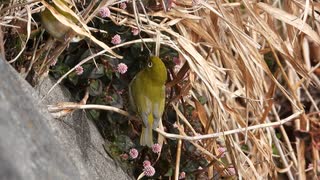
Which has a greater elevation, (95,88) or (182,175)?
(95,88)

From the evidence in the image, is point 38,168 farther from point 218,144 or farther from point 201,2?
point 218,144

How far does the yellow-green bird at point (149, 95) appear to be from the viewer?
7.40 ft

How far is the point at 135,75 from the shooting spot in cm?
244

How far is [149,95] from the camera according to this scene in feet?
7.43

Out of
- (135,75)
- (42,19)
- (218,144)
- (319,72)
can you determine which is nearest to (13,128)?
(42,19)

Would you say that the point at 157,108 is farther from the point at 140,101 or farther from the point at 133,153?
the point at 133,153

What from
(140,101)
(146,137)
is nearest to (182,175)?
(146,137)

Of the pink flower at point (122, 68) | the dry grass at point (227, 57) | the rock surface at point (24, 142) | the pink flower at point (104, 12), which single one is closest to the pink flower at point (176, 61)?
the dry grass at point (227, 57)

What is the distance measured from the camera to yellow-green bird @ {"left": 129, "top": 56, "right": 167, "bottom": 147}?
226cm

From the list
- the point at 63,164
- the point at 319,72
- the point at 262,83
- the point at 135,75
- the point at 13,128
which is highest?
the point at 13,128

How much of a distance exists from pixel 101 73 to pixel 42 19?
13.5 inches

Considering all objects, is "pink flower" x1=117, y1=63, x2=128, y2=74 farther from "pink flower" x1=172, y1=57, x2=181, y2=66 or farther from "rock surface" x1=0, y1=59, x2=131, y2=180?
"rock surface" x1=0, y1=59, x2=131, y2=180

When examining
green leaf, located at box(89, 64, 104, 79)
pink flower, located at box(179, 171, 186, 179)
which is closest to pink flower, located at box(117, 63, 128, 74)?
green leaf, located at box(89, 64, 104, 79)

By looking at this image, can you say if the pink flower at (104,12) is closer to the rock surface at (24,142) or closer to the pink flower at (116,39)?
the pink flower at (116,39)
